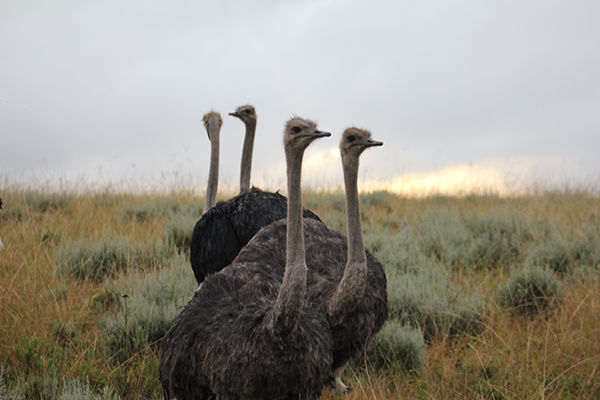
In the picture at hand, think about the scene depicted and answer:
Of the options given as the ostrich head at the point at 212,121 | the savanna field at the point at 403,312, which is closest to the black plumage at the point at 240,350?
the savanna field at the point at 403,312

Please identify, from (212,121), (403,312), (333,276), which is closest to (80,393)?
(333,276)

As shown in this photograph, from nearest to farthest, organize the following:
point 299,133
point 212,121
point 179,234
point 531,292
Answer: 1. point 299,133
2. point 531,292
3. point 212,121
4. point 179,234

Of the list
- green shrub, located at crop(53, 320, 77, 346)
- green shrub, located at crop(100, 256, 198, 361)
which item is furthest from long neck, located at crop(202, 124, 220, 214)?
green shrub, located at crop(53, 320, 77, 346)

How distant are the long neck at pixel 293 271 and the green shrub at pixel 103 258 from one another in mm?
3173

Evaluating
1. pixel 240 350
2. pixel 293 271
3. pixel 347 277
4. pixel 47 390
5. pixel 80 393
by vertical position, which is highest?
pixel 293 271

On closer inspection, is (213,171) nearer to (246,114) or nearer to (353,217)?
(246,114)

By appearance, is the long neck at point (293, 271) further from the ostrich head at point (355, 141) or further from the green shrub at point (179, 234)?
the green shrub at point (179, 234)

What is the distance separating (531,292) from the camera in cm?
472

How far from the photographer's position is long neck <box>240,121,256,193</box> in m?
5.55

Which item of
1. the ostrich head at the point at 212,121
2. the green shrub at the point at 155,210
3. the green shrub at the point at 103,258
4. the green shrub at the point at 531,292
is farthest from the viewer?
the green shrub at the point at 155,210

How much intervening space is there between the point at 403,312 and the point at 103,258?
10.5ft

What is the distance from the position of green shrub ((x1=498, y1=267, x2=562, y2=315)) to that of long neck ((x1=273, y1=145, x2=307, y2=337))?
115 inches

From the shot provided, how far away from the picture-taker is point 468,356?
3.58 metres

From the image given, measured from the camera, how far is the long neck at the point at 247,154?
18.2 ft
